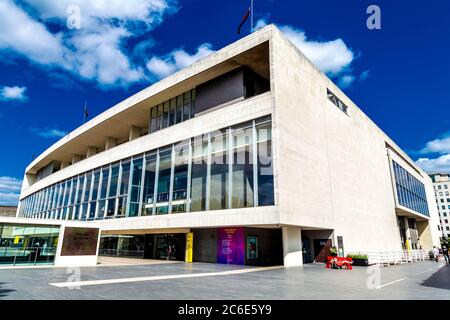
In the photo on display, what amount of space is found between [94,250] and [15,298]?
559 inches

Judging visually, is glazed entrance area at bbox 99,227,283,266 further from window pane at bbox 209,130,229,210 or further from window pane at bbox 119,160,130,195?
window pane at bbox 119,160,130,195

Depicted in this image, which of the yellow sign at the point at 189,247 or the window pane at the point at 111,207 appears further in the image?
the window pane at the point at 111,207

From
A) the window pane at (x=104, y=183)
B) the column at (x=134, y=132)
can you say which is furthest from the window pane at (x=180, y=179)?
the column at (x=134, y=132)

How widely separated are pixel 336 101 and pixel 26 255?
3203cm

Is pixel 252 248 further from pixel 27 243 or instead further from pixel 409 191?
pixel 409 191

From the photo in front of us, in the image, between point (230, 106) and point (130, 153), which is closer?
point (230, 106)

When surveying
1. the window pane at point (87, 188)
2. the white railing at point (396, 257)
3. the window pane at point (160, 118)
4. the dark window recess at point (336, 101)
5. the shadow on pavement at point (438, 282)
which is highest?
the dark window recess at point (336, 101)

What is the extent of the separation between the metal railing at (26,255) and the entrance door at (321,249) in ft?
69.4

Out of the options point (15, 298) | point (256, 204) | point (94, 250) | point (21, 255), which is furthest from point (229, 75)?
point (15, 298)

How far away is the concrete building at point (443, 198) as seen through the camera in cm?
12901

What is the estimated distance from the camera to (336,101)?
34500 mm

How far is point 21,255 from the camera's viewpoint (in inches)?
758

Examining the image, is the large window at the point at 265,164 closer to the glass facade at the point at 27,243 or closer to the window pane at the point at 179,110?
the window pane at the point at 179,110
